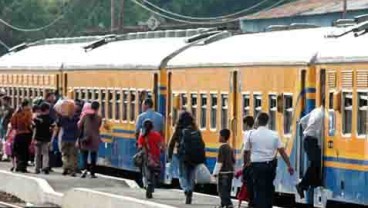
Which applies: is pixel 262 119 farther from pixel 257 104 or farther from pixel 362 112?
Result: pixel 257 104

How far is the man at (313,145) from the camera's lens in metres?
24.2

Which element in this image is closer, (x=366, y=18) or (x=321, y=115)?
(x=321, y=115)

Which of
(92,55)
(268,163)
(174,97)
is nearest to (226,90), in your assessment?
(174,97)

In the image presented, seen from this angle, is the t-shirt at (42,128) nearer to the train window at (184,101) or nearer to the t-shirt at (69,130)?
the t-shirt at (69,130)

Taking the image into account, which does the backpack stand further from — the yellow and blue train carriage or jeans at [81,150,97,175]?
jeans at [81,150,97,175]

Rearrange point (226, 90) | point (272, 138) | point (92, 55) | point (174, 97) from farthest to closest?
1. point (92, 55)
2. point (174, 97)
3. point (226, 90)
4. point (272, 138)

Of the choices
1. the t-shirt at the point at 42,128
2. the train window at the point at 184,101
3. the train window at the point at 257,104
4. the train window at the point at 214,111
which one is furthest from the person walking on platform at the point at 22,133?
the train window at the point at 257,104

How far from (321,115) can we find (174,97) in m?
8.11

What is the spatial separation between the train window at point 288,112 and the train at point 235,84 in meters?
0.01

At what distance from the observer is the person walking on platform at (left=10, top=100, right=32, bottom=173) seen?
34.1 m

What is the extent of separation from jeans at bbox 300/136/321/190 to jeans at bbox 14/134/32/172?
36.1 feet

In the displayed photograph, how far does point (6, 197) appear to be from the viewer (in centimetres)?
3306

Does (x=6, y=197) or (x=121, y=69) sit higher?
(x=121, y=69)

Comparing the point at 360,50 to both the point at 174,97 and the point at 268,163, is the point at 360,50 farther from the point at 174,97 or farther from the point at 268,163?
the point at 174,97
